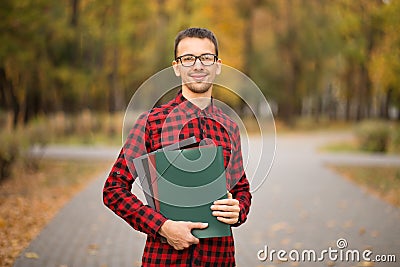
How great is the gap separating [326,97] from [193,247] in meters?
68.4

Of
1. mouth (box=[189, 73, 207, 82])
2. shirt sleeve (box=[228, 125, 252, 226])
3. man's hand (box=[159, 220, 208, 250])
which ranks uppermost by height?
mouth (box=[189, 73, 207, 82])

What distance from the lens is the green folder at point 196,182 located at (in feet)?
7.68

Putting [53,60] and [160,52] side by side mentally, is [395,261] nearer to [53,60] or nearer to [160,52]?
[53,60]

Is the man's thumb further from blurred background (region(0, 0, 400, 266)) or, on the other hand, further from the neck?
blurred background (region(0, 0, 400, 266))

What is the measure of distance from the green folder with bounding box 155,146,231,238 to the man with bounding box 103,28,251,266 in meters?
0.08

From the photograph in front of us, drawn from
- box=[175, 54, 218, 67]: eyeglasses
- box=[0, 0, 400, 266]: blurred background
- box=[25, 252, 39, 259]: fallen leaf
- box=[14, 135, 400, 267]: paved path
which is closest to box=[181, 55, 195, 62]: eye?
box=[175, 54, 218, 67]: eyeglasses

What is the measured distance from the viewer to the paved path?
7.30 m

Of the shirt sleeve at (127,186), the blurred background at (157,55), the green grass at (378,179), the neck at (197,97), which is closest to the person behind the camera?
the shirt sleeve at (127,186)

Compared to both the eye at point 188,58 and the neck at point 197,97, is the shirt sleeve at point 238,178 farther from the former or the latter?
the eye at point 188,58

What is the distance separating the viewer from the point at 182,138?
8.45 feet

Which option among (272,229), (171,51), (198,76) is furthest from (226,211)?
(171,51)

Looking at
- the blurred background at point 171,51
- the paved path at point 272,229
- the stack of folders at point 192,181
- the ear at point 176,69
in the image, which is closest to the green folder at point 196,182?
the stack of folders at point 192,181

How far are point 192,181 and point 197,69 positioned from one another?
0.50m

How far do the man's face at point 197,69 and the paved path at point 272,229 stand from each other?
15.5 feet
